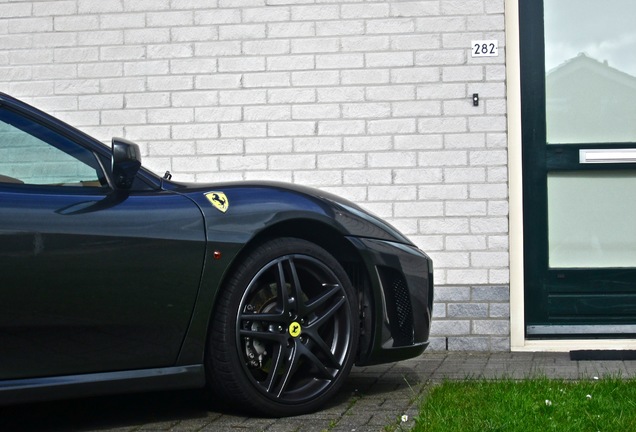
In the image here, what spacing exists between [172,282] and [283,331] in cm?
54

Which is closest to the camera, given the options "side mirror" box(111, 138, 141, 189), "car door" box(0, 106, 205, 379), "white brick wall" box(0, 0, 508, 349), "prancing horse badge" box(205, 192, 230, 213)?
"car door" box(0, 106, 205, 379)

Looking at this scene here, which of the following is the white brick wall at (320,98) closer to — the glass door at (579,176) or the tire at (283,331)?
the glass door at (579,176)

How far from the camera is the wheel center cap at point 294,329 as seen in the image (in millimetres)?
4746

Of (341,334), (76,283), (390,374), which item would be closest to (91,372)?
(76,283)

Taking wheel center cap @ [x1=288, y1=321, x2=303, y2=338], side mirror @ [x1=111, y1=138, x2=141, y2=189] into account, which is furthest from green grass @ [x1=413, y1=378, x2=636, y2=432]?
side mirror @ [x1=111, y1=138, x2=141, y2=189]

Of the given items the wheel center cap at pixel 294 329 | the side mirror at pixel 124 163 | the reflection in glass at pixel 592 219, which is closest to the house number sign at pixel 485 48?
the reflection in glass at pixel 592 219

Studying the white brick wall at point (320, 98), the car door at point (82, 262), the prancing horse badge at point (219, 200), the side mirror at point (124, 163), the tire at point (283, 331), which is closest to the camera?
the car door at point (82, 262)

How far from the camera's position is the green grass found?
4.26m

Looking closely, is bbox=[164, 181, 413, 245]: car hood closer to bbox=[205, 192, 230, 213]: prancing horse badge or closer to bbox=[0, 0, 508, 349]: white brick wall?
bbox=[205, 192, 230, 213]: prancing horse badge

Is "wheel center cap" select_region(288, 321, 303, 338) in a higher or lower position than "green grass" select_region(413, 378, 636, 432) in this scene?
higher

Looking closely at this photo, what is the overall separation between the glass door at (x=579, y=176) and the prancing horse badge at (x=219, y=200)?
11.1 ft

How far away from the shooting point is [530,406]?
4.61 m

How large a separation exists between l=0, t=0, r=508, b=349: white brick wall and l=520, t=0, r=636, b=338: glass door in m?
0.25

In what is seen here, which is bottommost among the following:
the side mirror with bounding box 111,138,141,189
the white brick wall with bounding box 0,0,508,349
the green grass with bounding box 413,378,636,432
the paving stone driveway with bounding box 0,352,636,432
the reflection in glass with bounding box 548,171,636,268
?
the paving stone driveway with bounding box 0,352,636,432
